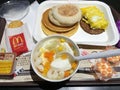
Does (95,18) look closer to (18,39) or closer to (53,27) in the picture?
(53,27)

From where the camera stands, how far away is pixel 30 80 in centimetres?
65

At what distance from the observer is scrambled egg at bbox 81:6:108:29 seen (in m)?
0.77

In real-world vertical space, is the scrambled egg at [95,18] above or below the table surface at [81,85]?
above

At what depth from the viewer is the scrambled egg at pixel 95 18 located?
77 centimetres

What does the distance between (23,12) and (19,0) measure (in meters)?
0.09

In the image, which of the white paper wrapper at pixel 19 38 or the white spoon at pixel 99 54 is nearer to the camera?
the white spoon at pixel 99 54

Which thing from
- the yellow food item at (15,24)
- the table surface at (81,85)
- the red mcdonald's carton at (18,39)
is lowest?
the table surface at (81,85)

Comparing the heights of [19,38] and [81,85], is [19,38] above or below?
above

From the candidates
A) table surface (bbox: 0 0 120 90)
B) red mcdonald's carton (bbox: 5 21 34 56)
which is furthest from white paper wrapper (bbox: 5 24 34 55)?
table surface (bbox: 0 0 120 90)

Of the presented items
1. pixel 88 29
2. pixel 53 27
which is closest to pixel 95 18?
pixel 88 29

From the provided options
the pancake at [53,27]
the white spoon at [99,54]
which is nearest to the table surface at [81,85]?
the white spoon at [99,54]

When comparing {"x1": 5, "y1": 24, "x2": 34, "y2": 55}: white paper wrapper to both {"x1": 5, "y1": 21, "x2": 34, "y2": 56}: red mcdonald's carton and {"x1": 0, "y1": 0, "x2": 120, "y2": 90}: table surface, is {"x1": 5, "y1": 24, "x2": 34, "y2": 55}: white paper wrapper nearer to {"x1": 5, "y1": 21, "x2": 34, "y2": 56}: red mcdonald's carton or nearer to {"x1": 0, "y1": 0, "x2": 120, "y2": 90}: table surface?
{"x1": 5, "y1": 21, "x2": 34, "y2": 56}: red mcdonald's carton

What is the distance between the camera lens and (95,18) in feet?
2.52

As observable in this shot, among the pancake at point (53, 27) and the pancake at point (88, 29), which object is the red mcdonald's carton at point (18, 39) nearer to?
the pancake at point (53, 27)
